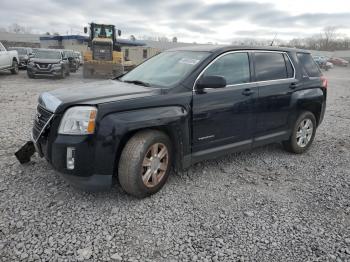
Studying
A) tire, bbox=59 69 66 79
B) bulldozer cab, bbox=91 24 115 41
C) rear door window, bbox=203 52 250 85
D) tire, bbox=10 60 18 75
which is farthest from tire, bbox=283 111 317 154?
bulldozer cab, bbox=91 24 115 41

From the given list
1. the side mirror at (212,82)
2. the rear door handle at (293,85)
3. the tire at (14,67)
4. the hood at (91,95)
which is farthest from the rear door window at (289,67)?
the tire at (14,67)

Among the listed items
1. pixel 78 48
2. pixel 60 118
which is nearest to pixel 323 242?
pixel 60 118

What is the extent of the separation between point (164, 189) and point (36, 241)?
62.0 inches

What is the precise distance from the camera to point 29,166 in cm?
420

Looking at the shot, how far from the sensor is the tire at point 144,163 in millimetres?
3246

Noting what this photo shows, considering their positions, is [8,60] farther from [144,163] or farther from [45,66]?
[144,163]

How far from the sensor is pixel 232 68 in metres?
4.18

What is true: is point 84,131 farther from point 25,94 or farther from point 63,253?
point 25,94

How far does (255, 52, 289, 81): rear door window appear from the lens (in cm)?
448

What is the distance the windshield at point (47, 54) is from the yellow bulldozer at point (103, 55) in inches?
60.4

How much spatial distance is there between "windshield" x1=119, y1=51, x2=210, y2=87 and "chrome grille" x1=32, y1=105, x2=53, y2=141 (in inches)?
49.7

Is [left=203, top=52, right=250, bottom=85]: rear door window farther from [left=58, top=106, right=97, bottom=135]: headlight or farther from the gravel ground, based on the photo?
[left=58, top=106, right=97, bottom=135]: headlight

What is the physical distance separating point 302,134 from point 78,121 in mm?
3888

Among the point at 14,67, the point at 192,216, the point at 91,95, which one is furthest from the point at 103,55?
the point at 192,216
